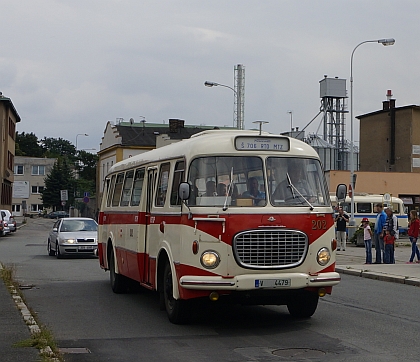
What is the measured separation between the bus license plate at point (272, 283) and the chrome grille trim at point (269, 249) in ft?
0.61

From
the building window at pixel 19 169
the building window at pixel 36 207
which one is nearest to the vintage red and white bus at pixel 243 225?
the building window at pixel 19 169

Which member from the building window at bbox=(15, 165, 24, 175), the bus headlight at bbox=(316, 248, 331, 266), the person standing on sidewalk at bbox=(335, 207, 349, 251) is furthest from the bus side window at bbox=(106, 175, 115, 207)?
the building window at bbox=(15, 165, 24, 175)

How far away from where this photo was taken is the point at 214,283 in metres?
9.83

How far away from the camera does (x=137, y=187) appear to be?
1342 centimetres

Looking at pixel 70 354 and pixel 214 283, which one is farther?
pixel 214 283

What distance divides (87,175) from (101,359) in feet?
405

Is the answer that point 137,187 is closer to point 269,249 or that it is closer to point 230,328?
point 230,328

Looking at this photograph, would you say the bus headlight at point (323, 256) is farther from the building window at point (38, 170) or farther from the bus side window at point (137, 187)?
the building window at point (38, 170)

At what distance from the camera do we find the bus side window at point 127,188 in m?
14.1

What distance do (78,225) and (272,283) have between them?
1811cm

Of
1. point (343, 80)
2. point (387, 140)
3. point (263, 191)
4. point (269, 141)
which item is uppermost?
point (343, 80)

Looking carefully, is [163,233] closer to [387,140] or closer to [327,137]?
[387,140]

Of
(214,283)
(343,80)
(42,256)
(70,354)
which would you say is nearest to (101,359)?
(70,354)

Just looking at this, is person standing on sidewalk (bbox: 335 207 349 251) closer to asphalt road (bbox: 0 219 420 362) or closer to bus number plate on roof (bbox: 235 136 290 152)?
asphalt road (bbox: 0 219 420 362)
